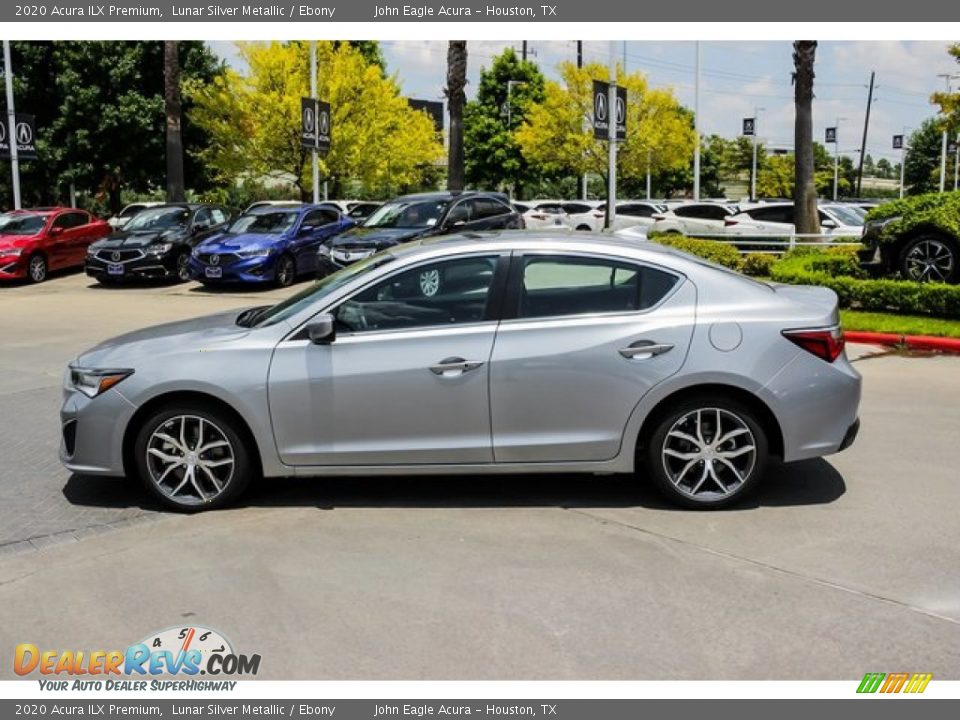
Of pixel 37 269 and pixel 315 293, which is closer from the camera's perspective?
pixel 315 293

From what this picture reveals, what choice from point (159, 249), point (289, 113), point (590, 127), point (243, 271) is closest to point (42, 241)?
point (159, 249)

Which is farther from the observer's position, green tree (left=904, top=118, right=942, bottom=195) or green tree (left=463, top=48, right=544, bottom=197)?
green tree (left=904, top=118, right=942, bottom=195)

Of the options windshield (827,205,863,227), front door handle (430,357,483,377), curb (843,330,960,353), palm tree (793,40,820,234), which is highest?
palm tree (793,40,820,234)

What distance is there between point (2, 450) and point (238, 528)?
114 inches

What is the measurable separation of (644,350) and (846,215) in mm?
20211

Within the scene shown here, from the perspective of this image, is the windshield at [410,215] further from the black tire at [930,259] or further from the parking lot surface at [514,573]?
the parking lot surface at [514,573]

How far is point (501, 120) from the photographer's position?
2083 inches

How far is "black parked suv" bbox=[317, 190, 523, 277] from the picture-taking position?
56.3ft

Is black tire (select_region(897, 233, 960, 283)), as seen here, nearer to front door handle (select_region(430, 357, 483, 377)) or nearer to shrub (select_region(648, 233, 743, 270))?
shrub (select_region(648, 233, 743, 270))

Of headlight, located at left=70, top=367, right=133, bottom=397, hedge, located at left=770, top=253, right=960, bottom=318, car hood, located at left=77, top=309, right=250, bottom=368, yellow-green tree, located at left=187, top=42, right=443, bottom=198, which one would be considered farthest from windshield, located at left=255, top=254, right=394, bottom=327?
yellow-green tree, located at left=187, top=42, right=443, bottom=198

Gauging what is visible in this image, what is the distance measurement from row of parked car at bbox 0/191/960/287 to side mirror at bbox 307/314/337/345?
11.1m

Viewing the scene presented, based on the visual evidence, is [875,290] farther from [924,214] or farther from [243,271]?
[243,271]

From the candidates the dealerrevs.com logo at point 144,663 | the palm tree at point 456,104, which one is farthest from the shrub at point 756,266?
the dealerrevs.com logo at point 144,663

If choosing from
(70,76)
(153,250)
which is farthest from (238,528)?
(70,76)
